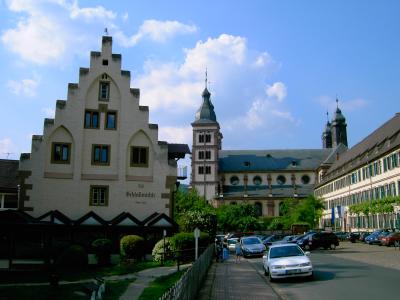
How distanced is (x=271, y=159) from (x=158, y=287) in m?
110

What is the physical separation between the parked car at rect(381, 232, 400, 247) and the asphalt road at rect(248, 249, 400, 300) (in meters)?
24.2

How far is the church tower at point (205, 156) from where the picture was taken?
113875 mm

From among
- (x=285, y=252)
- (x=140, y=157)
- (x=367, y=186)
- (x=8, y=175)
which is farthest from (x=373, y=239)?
(x=8, y=175)

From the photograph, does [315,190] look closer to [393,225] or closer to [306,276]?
[393,225]

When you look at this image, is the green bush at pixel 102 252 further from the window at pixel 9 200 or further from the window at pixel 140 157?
the window at pixel 9 200

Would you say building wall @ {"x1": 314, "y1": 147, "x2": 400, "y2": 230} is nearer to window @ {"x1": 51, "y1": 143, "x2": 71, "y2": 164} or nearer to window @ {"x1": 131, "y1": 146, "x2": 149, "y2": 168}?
window @ {"x1": 131, "y1": 146, "x2": 149, "y2": 168}

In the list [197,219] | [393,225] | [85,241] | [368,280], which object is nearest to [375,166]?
[393,225]

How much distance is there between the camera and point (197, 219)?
42188 millimetres

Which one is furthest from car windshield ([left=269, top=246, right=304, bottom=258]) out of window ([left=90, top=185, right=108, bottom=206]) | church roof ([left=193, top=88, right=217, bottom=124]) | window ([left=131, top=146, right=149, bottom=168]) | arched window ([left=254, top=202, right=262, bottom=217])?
arched window ([left=254, top=202, right=262, bottom=217])

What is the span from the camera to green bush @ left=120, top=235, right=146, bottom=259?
29.9 meters

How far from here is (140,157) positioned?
3647 centimetres

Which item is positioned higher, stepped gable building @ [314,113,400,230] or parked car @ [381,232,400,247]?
stepped gable building @ [314,113,400,230]

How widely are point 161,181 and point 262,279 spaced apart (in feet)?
54.1

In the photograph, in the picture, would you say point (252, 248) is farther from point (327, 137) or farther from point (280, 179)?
point (327, 137)
